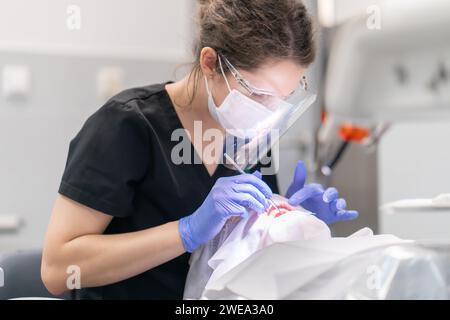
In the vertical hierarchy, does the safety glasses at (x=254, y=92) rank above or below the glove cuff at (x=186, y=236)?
above

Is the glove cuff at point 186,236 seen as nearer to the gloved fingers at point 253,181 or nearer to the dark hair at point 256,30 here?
the gloved fingers at point 253,181

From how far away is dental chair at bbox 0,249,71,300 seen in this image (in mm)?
1199

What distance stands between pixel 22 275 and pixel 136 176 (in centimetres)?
41

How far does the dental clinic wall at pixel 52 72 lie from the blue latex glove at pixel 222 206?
82 centimetres

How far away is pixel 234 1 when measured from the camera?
1047mm

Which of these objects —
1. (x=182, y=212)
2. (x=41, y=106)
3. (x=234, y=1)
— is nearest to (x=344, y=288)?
(x=182, y=212)

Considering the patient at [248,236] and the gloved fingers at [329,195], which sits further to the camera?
the gloved fingers at [329,195]

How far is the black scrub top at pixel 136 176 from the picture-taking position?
105 centimetres

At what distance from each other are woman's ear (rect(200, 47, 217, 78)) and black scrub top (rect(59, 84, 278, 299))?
0.45ft

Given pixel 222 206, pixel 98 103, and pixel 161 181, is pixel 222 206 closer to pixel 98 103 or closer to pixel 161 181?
pixel 161 181

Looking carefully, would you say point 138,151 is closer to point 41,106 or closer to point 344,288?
point 344,288

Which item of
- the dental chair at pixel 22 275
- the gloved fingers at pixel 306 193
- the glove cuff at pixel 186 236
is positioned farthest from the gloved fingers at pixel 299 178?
the dental chair at pixel 22 275
